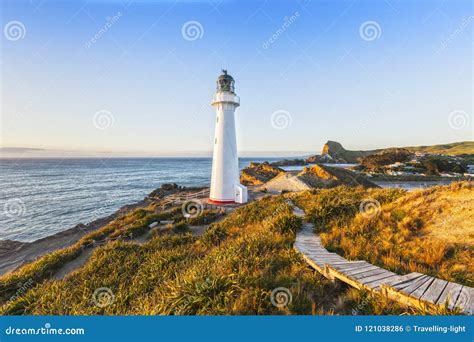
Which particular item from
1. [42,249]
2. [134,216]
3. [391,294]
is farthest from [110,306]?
[42,249]

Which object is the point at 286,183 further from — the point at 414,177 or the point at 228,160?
the point at 414,177

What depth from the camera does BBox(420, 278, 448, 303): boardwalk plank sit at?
3070 mm

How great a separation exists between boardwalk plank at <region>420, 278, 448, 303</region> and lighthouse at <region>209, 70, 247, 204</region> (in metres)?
14.6

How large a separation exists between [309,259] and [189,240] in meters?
5.98

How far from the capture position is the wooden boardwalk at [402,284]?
303 cm

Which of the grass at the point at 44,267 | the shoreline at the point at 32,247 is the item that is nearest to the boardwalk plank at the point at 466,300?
the grass at the point at 44,267

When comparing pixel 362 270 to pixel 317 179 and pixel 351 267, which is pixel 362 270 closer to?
pixel 351 267

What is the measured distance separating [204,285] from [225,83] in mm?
16808

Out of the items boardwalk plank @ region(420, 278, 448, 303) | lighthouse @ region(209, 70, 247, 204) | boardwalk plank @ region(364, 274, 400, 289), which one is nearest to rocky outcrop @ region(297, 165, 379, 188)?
lighthouse @ region(209, 70, 247, 204)

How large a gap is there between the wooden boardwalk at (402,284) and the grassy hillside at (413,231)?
1.94ft

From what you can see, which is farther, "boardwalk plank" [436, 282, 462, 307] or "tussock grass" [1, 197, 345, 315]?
"tussock grass" [1, 197, 345, 315]

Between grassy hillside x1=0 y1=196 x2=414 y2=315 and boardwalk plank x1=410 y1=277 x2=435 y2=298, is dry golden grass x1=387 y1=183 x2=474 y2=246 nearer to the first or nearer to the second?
boardwalk plank x1=410 y1=277 x2=435 y2=298

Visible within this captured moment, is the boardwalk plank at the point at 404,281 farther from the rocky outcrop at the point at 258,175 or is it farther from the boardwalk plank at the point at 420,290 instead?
the rocky outcrop at the point at 258,175

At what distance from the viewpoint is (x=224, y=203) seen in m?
17.6
